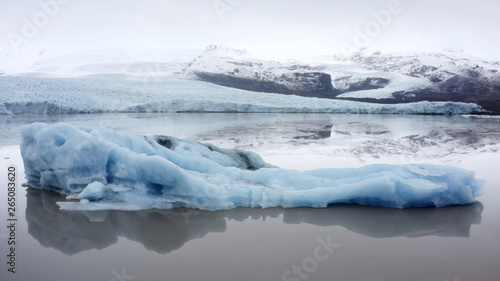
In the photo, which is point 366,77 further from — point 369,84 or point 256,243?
point 256,243

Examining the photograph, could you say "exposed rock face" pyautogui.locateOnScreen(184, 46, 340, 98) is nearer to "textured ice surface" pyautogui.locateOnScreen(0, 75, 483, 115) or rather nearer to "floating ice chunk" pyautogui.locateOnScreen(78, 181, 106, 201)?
"textured ice surface" pyautogui.locateOnScreen(0, 75, 483, 115)

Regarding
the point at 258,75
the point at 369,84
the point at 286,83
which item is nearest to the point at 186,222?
the point at 258,75

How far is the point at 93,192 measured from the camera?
9.89ft

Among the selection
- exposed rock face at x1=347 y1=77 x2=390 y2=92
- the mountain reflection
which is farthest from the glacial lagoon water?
exposed rock face at x1=347 y1=77 x2=390 y2=92

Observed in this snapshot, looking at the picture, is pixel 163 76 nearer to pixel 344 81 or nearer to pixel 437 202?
pixel 344 81

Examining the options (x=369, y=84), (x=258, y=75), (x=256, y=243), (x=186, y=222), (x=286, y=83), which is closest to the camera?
(x=256, y=243)

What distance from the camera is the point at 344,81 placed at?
21969 millimetres

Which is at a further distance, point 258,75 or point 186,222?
point 258,75

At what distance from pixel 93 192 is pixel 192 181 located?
0.78m

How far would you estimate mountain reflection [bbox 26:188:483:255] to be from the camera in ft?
7.68

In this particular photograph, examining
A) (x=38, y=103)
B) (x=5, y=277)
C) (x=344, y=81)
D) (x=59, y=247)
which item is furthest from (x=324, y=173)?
(x=344, y=81)

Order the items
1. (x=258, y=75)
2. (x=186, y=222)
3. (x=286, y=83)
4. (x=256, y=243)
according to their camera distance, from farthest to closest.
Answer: (x=286, y=83)
(x=258, y=75)
(x=186, y=222)
(x=256, y=243)

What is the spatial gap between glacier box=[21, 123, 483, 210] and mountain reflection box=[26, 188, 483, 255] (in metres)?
0.09

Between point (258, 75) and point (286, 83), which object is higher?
point (258, 75)
